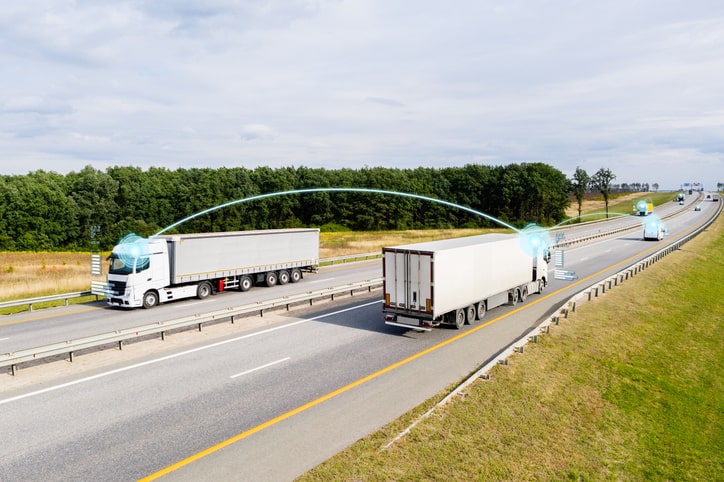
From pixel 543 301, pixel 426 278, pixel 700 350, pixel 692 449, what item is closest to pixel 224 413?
pixel 426 278

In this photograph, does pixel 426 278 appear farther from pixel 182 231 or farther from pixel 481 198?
pixel 481 198

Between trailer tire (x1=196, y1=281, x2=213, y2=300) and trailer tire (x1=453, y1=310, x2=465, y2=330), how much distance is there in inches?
578

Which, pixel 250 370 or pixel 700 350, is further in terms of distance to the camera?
pixel 700 350

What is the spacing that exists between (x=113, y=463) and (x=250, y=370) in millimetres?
5632

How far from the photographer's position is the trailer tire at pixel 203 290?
89.5 ft

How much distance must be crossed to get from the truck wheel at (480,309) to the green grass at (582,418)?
315cm

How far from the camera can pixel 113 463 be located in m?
9.76

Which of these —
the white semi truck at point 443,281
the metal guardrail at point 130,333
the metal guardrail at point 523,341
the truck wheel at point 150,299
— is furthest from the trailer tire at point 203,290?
the metal guardrail at point 523,341

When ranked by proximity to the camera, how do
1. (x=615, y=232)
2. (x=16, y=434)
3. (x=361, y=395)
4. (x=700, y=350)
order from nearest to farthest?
(x=16, y=434) < (x=361, y=395) < (x=700, y=350) < (x=615, y=232)

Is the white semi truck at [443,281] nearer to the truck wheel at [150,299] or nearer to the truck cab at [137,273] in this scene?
the truck cab at [137,273]

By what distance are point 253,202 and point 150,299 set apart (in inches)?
2956

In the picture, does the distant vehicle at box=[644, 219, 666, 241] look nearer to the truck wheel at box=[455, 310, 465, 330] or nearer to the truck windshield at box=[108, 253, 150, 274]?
the truck wheel at box=[455, 310, 465, 330]

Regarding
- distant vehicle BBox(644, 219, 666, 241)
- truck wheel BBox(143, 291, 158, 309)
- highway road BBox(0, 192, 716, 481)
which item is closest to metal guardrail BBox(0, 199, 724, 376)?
highway road BBox(0, 192, 716, 481)

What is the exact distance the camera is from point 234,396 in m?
13.1
